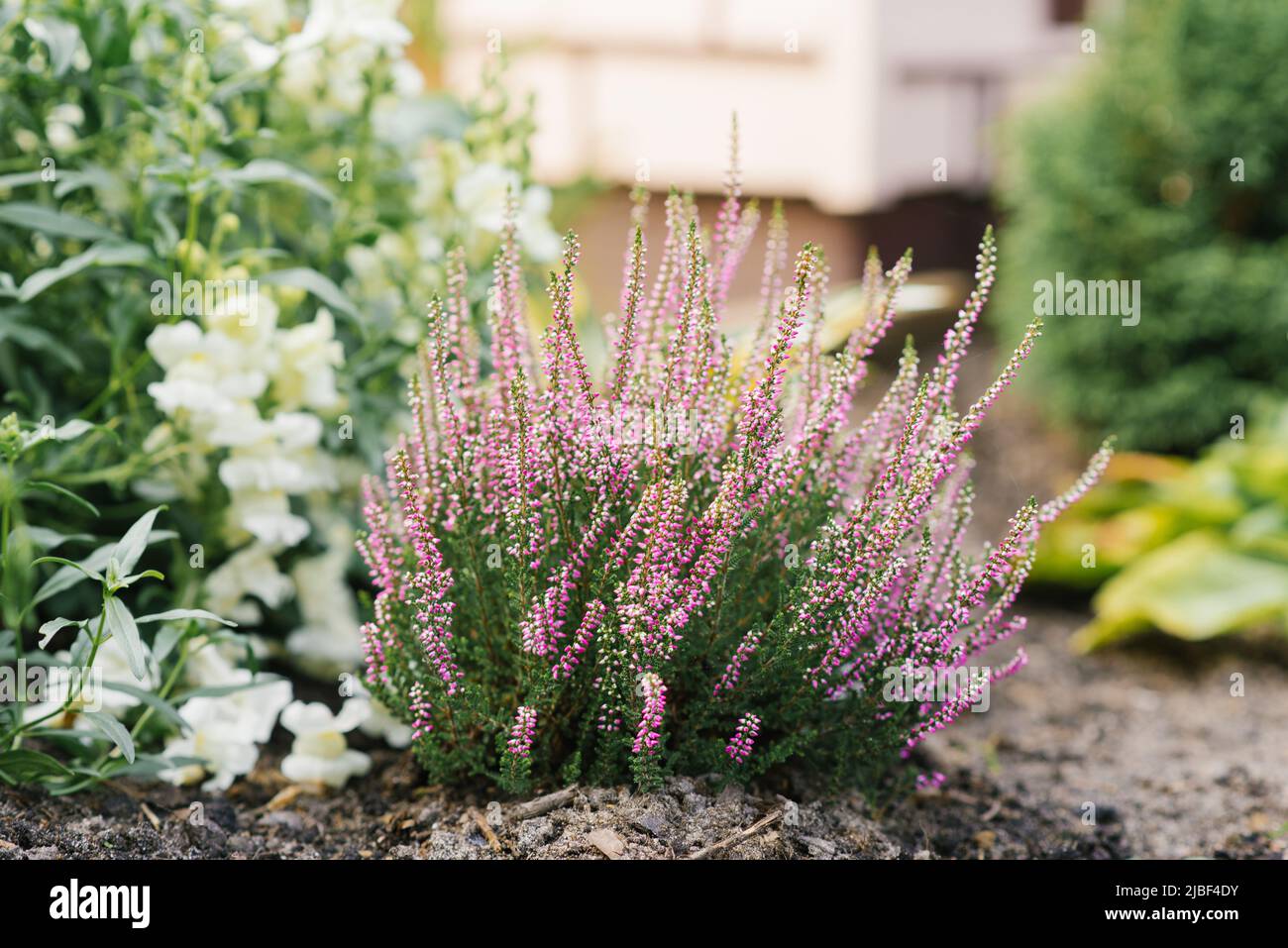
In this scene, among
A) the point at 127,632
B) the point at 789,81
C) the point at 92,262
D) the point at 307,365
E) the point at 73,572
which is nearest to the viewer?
the point at 127,632

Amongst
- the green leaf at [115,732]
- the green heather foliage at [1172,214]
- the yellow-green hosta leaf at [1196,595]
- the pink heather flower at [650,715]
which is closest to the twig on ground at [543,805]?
the pink heather flower at [650,715]

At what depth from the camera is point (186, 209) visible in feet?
7.98

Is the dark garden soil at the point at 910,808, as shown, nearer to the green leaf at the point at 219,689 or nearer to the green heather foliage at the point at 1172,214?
the green leaf at the point at 219,689

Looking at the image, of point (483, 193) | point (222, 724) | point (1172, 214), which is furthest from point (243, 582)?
point (1172, 214)

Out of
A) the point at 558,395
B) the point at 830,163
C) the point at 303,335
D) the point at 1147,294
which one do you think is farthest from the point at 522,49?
the point at 830,163

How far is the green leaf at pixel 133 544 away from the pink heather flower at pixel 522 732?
0.53 m

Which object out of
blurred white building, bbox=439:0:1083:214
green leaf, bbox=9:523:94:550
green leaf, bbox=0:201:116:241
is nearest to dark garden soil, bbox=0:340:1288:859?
green leaf, bbox=9:523:94:550

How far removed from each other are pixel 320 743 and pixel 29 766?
42 centimetres

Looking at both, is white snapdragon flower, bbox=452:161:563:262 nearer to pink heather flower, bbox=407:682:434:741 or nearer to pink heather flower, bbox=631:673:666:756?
pink heather flower, bbox=407:682:434:741

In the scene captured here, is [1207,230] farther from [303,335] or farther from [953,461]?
[303,335]

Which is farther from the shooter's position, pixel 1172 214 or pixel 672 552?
pixel 1172 214

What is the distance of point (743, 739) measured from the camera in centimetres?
179

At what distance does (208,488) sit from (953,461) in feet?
4.26

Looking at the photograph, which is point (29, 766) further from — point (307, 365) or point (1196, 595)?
point (1196, 595)
